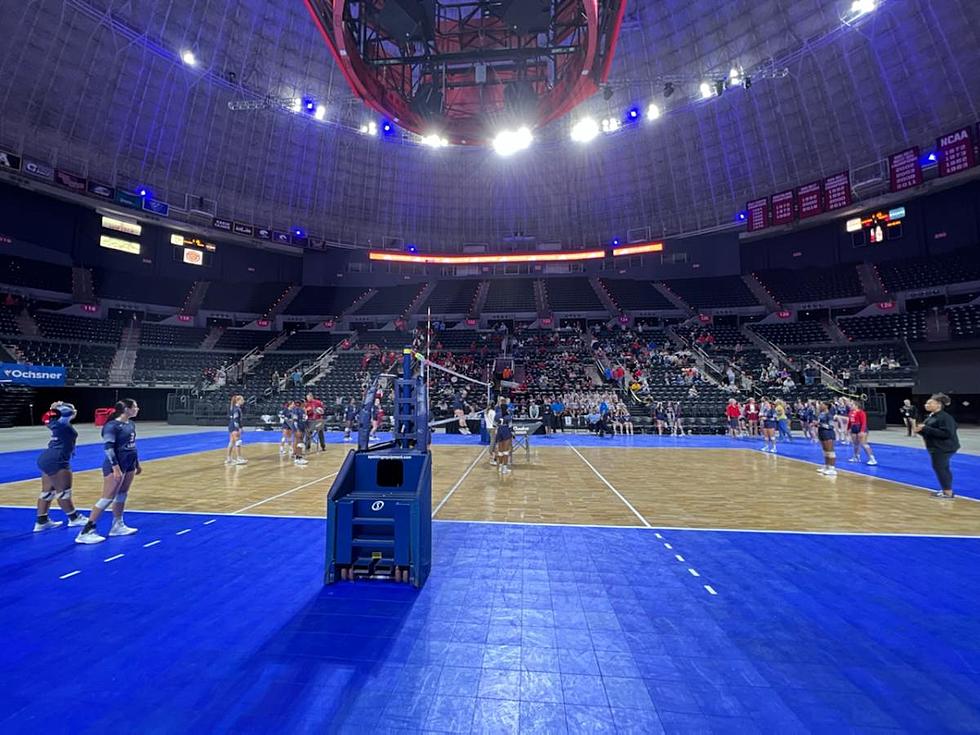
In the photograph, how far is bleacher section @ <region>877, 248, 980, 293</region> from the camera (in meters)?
29.4

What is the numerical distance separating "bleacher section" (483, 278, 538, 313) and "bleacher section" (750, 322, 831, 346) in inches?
744

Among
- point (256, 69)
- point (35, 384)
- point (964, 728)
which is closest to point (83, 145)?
point (256, 69)

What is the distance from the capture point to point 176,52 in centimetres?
2880

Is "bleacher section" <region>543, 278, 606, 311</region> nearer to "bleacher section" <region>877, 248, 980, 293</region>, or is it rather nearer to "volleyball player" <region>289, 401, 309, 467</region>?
"bleacher section" <region>877, 248, 980, 293</region>

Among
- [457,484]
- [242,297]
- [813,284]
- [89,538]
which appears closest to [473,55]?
[457,484]

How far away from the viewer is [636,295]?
1610 inches

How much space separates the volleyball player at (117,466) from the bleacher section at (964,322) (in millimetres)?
39927

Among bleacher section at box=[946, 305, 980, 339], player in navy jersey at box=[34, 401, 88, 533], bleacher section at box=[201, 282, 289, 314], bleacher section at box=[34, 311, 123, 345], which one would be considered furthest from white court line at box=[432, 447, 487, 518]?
bleacher section at box=[201, 282, 289, 314]

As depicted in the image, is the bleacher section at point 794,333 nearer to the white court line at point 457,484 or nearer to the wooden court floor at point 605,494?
the wooden court floor at point 605,494

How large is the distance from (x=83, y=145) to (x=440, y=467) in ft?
120

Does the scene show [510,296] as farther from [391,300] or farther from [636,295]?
[636,295]

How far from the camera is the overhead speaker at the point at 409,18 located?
11.6 m

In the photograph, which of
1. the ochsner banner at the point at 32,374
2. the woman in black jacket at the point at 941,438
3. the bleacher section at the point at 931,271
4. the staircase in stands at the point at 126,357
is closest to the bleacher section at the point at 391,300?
the staircase in stands at the point at 126,357

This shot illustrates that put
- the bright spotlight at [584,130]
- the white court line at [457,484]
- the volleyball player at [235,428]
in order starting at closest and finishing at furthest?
the white court line at [457,484] → the volleyball player at [235,428] → the bright spotlight at [584,130]
